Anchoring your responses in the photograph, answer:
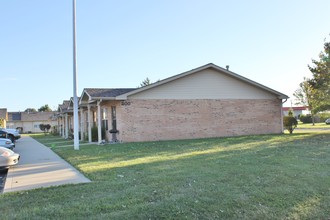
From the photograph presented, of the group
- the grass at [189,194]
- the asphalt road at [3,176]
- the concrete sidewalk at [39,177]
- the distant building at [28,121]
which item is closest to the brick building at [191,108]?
the asphalt road at [3,176]

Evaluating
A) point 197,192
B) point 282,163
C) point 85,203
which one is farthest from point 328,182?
point 85,203

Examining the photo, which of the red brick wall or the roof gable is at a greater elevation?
the roof gable

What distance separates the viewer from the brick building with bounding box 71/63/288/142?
64.0 feet

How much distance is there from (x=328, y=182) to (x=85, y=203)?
482 centimetres

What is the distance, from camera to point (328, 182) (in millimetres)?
6602

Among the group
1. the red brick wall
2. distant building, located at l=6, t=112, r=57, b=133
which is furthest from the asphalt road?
distant building, located at l=6, t=112, r=57, b=133

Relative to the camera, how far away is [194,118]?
2106 cm

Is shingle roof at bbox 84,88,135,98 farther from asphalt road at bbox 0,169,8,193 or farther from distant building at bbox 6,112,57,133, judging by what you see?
distant building at bbox 6,112,57,133

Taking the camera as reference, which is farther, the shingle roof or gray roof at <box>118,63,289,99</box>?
gray roof at <box>118,63,289,99</box>

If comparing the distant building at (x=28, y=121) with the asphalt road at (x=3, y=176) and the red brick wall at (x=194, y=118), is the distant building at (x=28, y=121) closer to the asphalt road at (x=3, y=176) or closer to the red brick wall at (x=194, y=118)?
the red brick wall at (x=194, y=118)

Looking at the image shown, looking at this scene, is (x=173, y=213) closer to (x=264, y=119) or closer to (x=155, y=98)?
(x=155, y=98)

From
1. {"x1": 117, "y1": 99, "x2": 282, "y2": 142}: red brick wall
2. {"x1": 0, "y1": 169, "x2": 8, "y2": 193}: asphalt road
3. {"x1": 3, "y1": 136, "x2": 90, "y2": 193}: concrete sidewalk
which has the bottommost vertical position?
{"x1": 0, "y1": 169, "x2": 8, "y2": 193}: asphalt road

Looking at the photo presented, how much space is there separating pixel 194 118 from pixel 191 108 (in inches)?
27.1

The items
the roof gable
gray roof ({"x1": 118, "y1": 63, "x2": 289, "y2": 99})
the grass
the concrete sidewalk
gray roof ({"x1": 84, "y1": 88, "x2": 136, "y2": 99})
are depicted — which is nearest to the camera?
the grass
